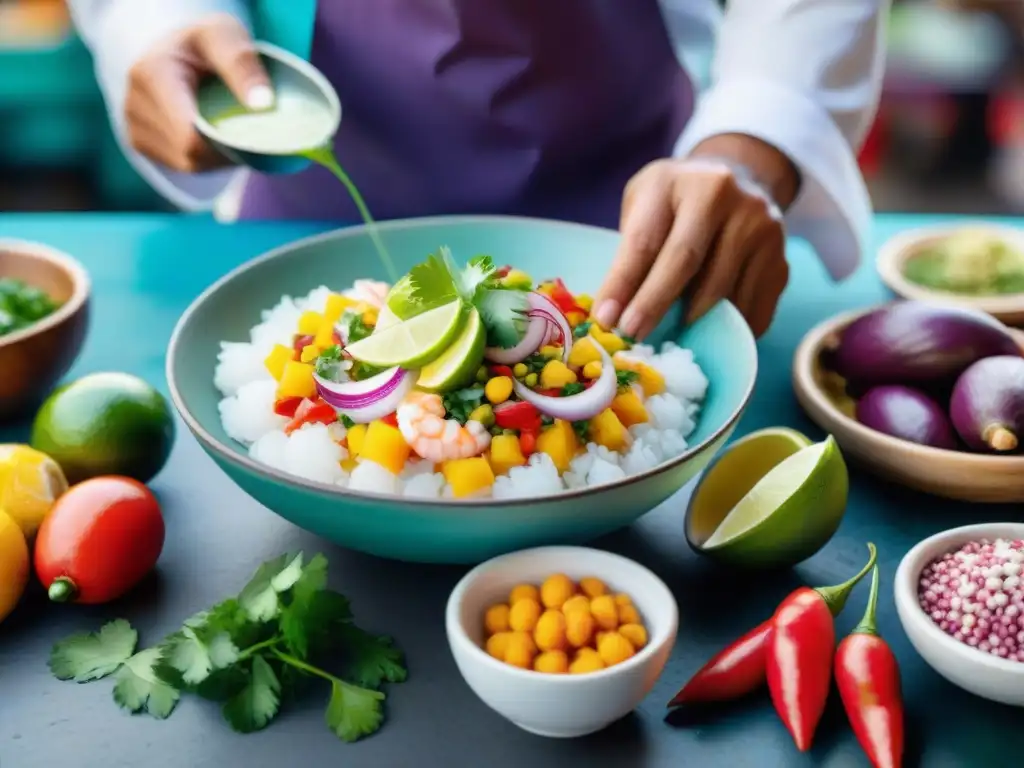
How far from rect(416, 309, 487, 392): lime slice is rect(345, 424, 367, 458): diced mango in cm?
Answer: 8

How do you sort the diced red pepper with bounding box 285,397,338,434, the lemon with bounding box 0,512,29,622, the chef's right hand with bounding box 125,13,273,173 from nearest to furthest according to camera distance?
the lemon with bounding box 0,512,29,622 → the diced red pepper with bounding box 285,397,338,434 → the chef's right hand with bounding box 125,13,273,173

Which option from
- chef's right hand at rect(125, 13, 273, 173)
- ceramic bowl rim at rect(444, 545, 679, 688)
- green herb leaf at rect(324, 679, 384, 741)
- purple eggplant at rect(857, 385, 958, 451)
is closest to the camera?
ceramic bowl rim at rect(444, 545, 679, 688)

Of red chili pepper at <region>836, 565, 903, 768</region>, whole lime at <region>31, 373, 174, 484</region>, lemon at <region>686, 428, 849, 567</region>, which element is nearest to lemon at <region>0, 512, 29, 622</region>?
whole lime at <region>31, 373, 174, 484</region>

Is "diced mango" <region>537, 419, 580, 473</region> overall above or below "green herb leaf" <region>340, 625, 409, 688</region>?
above

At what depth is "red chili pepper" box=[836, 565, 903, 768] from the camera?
1.04m

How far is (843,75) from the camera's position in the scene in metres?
2.00

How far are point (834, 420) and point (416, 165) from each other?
3.56ft

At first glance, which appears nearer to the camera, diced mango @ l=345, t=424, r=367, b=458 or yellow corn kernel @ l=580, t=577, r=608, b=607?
yellow corn kernel @ l=580, t=577, r=608, b=607

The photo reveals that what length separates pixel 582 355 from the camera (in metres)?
1.35

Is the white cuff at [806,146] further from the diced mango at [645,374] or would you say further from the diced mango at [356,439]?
the diced mango at [356,439]

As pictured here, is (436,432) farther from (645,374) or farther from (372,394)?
(645,374)

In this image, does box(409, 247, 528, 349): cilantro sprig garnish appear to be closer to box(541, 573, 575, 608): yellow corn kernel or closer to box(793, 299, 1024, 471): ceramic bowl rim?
box(541, 573, 575, 608): yellow corn kernel

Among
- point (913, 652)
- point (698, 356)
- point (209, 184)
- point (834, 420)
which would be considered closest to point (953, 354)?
point (834, 420)

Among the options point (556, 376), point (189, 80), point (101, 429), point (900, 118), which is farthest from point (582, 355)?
point (900, 118)
